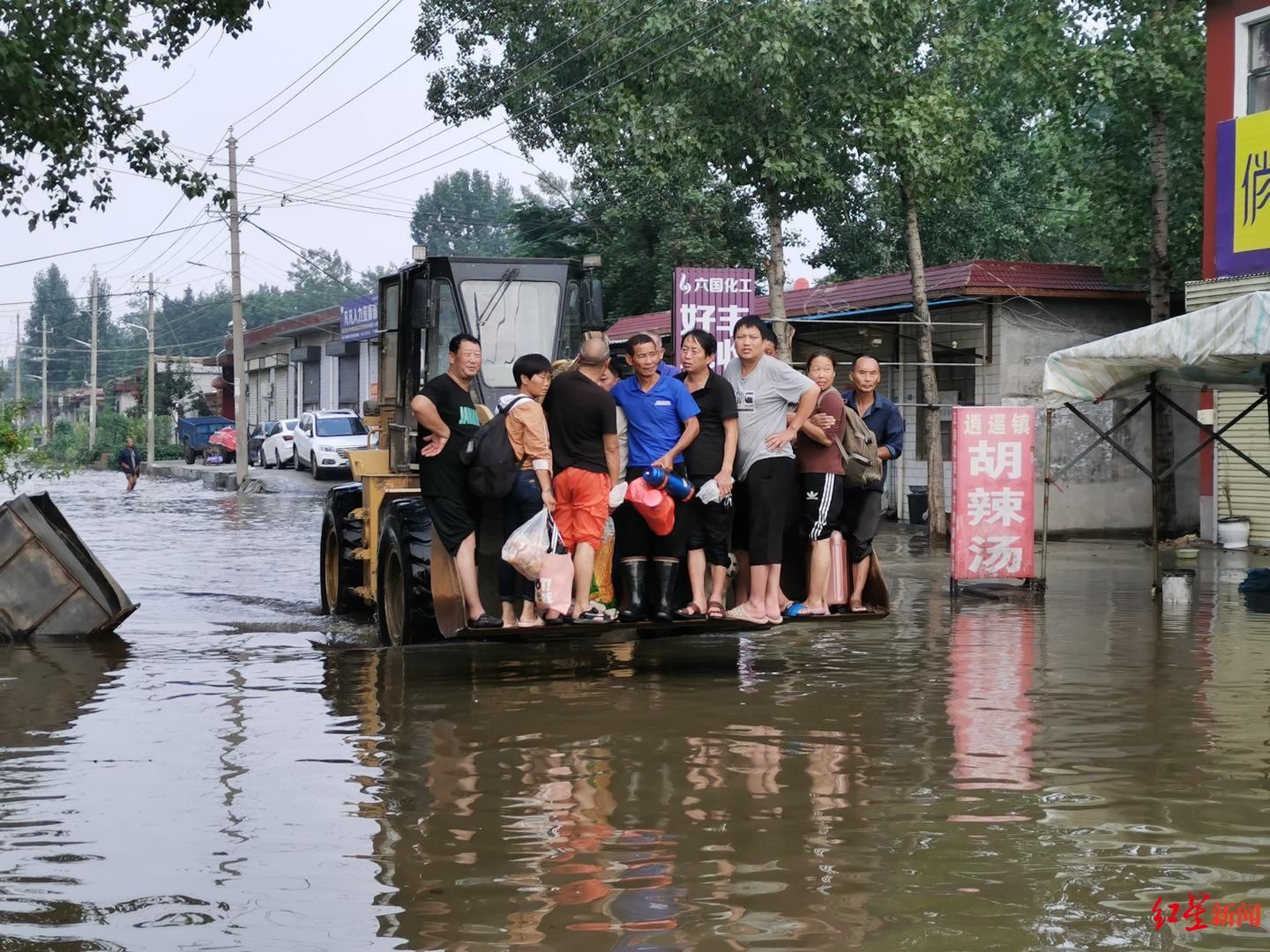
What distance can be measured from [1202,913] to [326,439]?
39.2 meters

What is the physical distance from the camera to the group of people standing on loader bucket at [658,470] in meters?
9.62

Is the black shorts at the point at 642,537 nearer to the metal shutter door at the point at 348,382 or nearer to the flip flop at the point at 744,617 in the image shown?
the flip flop at the point at 744,617

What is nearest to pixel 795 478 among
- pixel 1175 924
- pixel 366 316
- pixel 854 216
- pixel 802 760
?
pixel 802 760

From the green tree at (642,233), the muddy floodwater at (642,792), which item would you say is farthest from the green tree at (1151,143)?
the muddy floodwater at (642,792)

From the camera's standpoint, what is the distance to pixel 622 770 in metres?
7.57

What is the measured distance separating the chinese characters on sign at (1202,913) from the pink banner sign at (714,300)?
51.4 ft

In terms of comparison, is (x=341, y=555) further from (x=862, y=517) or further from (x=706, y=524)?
(x=862, y=517)

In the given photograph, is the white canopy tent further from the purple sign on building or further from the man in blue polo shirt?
the purple sign on building

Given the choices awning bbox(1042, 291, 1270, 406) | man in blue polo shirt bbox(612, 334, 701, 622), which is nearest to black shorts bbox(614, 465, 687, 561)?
man in blue polo shirt bbox(612, 334, 701, 622)

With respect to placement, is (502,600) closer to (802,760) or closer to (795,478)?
(795,478)

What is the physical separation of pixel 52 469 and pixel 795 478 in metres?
9.28

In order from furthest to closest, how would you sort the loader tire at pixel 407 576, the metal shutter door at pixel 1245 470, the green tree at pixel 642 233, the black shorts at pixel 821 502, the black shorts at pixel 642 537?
the green tree at pixel 642 233 → the metal shutter door at pixel 1245 470 → the loader tire at pixel 407 576 → the black shorts at pixel 821 502 → the black shorts at pixel 642 537

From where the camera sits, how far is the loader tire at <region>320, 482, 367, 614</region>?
14156mm

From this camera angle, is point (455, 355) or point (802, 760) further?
point (455, 355)
